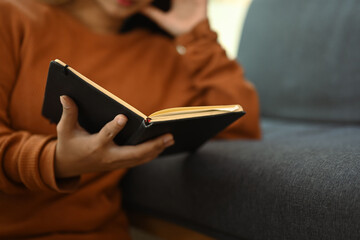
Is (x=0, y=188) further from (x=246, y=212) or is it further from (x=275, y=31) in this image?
(x=275, y=31)

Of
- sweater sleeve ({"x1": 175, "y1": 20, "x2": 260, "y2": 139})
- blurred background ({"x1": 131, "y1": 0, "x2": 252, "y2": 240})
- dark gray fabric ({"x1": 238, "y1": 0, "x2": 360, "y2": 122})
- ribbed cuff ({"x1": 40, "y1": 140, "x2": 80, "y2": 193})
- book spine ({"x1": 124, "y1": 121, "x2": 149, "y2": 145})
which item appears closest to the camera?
book spine ({"x1": 124, "y1": 121, "x2": 149, "y2": 145})

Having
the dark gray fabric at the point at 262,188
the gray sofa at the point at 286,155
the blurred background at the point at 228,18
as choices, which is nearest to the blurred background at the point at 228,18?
the blurred background at the point at 228,18

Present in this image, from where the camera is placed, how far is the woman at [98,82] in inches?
21.1

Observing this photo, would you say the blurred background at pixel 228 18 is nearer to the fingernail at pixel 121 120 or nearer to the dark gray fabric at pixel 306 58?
the dark gray fabric at pixel 306 58

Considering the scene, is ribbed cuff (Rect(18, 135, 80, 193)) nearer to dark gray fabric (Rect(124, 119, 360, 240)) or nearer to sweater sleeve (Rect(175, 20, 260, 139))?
dark gray fabric (Rect(124, 119, 360, 240))

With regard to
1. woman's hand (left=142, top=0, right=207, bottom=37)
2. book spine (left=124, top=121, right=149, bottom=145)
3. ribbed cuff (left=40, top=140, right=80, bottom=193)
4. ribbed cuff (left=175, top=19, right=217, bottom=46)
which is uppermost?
woman's hand (left=142, top=0, right=207, bottom=37)

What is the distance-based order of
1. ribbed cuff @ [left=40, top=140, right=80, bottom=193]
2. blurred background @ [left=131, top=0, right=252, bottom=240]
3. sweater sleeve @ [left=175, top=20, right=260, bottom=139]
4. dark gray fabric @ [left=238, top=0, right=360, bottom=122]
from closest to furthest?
ribbed cuff @ [left=40, top=140, right=80, bottom=193]
sweater sleeve @ [left=175, top=20, right=260, bottom=139]
dark gray fabric @ [left=238, top=0, right=360, bottom=122]
blurred background @ [left=131, top=0, right=252, bottom=240]

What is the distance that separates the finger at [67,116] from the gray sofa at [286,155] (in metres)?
0.30

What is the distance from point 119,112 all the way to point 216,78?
1.55 ft

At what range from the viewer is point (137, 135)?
1.53 ft

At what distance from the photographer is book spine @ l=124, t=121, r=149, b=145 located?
1.41 feet

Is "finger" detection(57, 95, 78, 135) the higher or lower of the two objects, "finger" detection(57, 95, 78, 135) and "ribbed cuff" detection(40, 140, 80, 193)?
the higher

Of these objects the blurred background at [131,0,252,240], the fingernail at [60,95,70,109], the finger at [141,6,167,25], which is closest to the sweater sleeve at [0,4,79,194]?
the fingernail at [60,95,70,109]

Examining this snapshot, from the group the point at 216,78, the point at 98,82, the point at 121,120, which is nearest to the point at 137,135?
the point at 121,120
